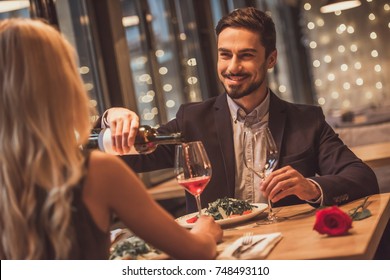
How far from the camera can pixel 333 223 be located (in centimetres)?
124

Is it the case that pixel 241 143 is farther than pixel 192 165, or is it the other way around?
pixel 241 143

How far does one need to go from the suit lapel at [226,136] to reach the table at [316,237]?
0.38m

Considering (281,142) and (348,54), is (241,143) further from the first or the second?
(348,54)

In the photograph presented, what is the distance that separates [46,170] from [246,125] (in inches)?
47.5

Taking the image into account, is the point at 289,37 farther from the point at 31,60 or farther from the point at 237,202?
the point at 31,60

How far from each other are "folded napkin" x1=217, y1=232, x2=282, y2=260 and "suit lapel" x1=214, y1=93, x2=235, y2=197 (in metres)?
0.72

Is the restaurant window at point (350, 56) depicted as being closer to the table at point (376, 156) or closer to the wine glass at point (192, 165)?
the table at point (376, 156)

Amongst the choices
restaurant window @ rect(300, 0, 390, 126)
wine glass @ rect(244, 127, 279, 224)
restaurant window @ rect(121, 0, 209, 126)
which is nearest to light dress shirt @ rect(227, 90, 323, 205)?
wine glass @ rect(244, 127, 279, 224)

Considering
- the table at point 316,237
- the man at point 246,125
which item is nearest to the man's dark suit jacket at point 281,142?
the man at point 246,125

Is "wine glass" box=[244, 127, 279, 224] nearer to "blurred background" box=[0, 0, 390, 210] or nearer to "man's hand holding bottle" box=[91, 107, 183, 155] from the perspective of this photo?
"man's hand holding bottle" box=[91, 107, 183, 155]

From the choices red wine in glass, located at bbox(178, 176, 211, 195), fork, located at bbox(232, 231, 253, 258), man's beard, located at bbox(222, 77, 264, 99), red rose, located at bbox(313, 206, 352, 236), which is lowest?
fork, located at bbox(232, 231, 253, 258)

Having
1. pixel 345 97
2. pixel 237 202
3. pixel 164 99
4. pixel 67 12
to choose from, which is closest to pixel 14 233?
pixel 237 202

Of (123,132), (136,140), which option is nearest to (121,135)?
(123,132)

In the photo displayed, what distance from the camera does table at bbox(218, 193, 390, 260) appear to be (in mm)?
1125
